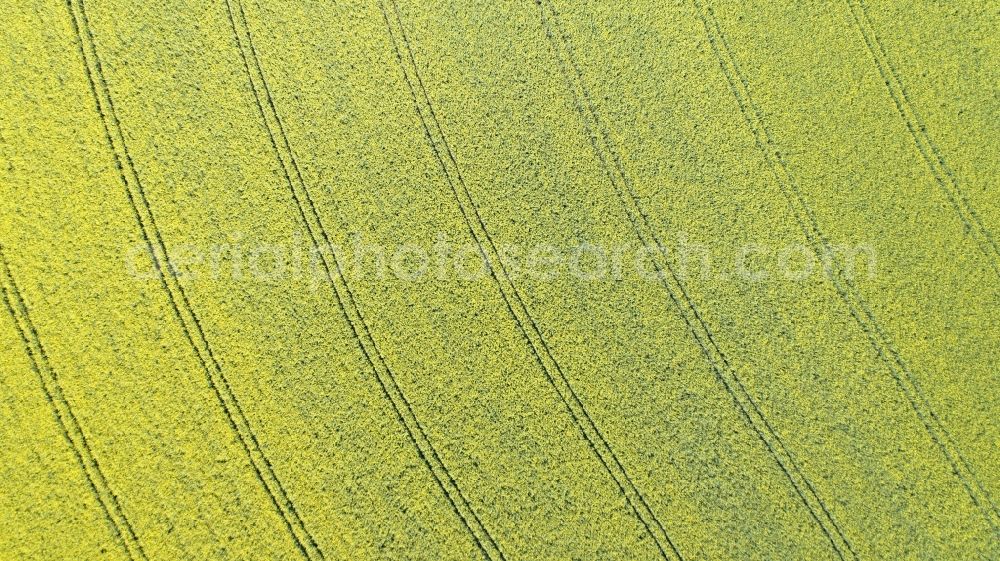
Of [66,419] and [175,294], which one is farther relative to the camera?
[175,294]

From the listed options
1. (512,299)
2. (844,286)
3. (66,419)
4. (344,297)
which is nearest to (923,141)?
(844,286)

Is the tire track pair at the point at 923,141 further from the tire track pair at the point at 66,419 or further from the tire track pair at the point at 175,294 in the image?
the tire track pair at the point at 66,419

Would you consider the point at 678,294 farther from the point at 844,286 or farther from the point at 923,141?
the point at 923,141

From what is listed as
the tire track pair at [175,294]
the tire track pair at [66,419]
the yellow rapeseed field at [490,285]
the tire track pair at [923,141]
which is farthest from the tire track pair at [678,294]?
the tire track pair at [66,419]

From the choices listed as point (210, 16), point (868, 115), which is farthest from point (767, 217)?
point (210, 16)

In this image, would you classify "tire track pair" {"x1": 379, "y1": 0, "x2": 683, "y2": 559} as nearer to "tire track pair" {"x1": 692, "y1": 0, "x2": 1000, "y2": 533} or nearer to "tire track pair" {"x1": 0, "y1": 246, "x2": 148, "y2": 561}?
"tire track pair" {"x1": 692, "y1": 0, "x2": 1000, "y2": 533}

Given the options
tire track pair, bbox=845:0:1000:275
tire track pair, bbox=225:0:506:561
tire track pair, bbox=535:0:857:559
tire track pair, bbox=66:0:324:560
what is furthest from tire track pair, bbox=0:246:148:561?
tire track pair, bbox=845:0:1000:275
